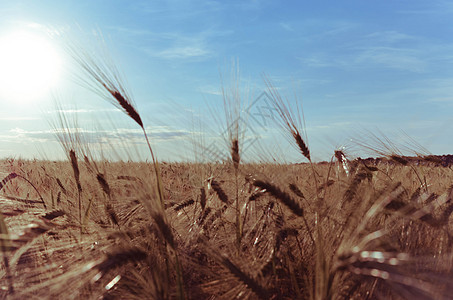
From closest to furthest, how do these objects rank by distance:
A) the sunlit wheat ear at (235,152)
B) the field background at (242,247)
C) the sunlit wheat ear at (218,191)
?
the field background at (242,247) → the sunlit wheat ear at (235,152) → the sunlit wheat ear at (218,191)

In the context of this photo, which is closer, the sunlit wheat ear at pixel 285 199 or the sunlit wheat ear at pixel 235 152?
the sunlit wheat ear at pixel 285 199

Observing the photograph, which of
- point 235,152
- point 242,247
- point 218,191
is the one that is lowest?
point 242,247

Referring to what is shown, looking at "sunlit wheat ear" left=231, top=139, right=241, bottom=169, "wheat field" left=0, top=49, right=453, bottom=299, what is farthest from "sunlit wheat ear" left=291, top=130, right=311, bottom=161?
"sunlit wheat ear" left=231, top=139, right=241, bottom=169

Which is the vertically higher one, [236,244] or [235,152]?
[235,152]

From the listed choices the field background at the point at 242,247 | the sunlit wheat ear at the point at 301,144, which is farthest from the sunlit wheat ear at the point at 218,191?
the sunlit wheat ear at the point at 301,144

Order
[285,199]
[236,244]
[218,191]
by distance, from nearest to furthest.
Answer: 1. [285,199]
2. [236,244]
3. [218,191]

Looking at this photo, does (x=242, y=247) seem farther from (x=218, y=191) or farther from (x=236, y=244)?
(x=218, y=191)

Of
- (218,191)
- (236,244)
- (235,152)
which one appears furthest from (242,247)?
(235,152)

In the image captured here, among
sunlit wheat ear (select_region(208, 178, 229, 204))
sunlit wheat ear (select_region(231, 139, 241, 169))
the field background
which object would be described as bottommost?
the field background

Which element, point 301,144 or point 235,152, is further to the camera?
point 301,144

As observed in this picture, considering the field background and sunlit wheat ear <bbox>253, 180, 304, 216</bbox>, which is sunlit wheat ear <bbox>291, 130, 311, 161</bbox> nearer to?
the field background

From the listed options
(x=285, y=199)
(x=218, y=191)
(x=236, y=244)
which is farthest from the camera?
(x=218, y=191)

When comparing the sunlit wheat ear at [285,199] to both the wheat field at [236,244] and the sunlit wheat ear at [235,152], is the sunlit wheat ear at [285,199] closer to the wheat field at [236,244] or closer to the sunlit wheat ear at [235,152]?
the wheat field at [236,244]

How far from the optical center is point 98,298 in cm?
155
